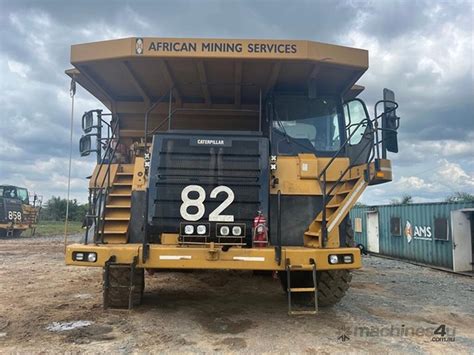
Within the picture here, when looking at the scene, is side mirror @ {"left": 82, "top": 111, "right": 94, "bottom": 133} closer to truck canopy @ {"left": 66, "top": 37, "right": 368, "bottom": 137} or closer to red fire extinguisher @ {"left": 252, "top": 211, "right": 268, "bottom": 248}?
truck canopy @ {"left": 66, "top": 37, "right": 368, "bottom": 137}

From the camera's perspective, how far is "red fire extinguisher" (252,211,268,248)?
17.2 ft

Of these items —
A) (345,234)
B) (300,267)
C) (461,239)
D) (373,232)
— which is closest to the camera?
(300,267)

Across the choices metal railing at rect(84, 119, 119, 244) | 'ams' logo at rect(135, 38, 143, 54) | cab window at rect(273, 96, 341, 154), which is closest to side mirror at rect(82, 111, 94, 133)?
metal railing at rect(84, 119, 119, 244)

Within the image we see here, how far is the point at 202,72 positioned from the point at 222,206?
1.97 meters

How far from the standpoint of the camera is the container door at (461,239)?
40.8 ft

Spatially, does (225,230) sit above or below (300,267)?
above

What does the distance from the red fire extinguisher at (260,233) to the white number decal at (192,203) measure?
708mm

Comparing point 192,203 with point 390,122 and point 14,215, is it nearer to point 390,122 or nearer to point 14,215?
point 390,122

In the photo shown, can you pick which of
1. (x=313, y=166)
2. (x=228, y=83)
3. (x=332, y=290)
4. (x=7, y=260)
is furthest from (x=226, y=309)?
(x=7, y=260)

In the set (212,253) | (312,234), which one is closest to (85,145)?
(212,253)

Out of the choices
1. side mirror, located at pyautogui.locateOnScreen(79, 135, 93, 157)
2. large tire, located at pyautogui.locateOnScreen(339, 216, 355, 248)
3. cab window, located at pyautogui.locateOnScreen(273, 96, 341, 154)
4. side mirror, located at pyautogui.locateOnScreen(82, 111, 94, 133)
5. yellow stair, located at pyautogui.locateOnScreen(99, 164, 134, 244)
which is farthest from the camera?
side mirror, located at pyautogui.locateOnScreen(79, 135, 93, 157)

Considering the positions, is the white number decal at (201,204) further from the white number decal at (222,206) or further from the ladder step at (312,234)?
the ladder step at (312,234)

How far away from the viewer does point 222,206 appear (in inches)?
218

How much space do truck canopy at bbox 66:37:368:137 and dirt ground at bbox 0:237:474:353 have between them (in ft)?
9.68
